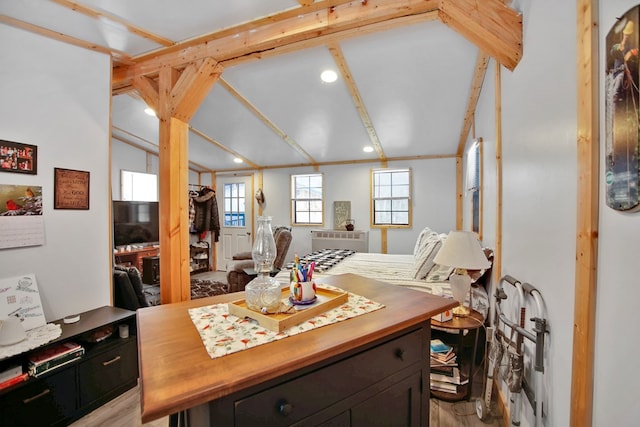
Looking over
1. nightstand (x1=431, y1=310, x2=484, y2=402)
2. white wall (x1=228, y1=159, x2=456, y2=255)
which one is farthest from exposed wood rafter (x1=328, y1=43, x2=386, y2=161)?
nightstand (x1=431, y1=310, x2=484, y2=402)

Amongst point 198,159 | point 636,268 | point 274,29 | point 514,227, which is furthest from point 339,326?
point 198,159

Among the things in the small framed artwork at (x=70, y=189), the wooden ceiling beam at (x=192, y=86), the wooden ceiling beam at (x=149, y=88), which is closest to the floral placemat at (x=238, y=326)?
the small framed artwork at (x=70, y=189)

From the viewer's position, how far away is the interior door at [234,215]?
21.5 feet

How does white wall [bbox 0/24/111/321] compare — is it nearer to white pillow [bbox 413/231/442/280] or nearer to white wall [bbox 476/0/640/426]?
white pillow [bbox 413/231/442/280]

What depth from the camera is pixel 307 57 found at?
2711 millimetres

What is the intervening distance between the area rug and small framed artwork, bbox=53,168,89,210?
102 inches

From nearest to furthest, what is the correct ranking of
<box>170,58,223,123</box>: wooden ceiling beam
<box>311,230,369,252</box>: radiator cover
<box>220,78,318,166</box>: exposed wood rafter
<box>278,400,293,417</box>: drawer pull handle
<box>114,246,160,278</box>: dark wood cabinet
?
<box>278,400,293,417</box>: drawer pull handle < <box>170,58,223,123</box>: wooden ceiling beam < <box>220,78,318,166</box>: exposed wood rafter < <box>114,246,160,278</box>: dark wood cabinet < <box>311,230,369,252</box>: radiator cover

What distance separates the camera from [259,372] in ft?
2.34

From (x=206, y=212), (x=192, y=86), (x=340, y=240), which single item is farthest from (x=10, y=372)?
(x=206, y=212)

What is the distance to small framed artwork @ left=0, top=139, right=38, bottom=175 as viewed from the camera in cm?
183

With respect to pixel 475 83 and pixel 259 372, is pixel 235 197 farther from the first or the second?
pixel 259 372

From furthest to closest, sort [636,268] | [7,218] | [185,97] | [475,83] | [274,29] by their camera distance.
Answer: [475,83]
[185,97]
[274,29]
[7,218]
[636,268]

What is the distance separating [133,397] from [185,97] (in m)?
2.34

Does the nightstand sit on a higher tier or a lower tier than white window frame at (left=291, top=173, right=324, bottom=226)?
lower
